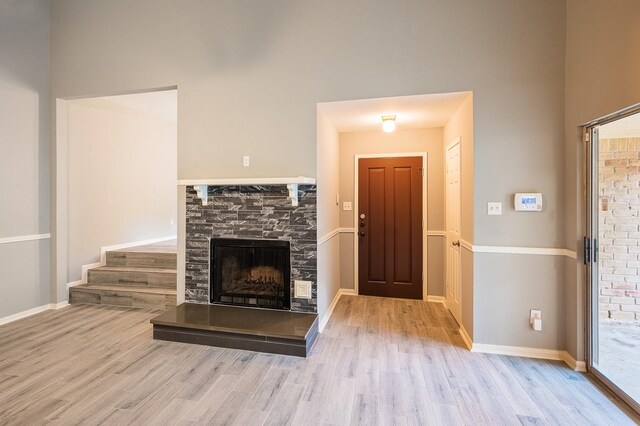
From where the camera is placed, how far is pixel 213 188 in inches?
136

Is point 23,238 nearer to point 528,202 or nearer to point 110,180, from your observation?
point 110,180

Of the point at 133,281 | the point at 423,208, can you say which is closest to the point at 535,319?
the point at 423,208

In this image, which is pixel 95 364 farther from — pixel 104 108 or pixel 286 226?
pixel 104 108

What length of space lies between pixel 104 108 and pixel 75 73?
912mm

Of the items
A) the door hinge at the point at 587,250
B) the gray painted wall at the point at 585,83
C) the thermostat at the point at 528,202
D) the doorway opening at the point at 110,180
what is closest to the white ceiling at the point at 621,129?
the gray painted wall at the point at 585,83

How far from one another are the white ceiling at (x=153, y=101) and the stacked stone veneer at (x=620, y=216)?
4877 millimetres

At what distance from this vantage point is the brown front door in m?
4.41

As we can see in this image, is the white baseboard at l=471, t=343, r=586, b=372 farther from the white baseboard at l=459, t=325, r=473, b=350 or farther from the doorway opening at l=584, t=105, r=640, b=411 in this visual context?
the doorway opening at l=584, t=105, r=640, b=411

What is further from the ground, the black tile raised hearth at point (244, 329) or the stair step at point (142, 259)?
the stair step at point (142, 259)

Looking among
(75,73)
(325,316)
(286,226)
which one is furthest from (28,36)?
(325,316)

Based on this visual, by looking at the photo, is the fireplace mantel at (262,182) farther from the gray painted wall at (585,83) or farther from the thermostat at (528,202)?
the gray painted wall at (585,83)

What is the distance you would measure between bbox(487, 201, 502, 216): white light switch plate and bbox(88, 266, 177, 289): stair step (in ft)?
12.7

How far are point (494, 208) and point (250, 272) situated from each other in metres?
2.56

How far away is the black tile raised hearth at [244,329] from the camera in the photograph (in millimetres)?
2761
